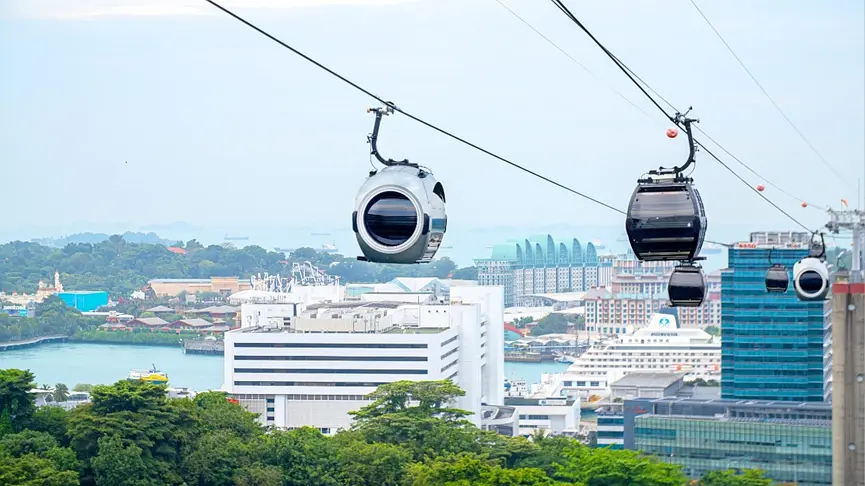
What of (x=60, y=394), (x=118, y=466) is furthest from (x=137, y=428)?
(x=60, y=394)

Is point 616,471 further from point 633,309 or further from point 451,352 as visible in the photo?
point 633,309

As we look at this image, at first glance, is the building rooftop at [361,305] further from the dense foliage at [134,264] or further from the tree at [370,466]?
the dense foliage at [134,264]

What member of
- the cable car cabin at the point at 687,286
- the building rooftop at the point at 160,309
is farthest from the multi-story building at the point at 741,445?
the building rooftop at the point at 160,309

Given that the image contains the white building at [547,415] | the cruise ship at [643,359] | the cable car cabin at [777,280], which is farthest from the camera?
the cruise ship at [643,359]

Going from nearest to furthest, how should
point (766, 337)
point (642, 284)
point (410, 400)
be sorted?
point (410, 400) → point (766, 337) → point (642, 284)

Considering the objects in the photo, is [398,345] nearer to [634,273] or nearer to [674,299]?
[674,299]
